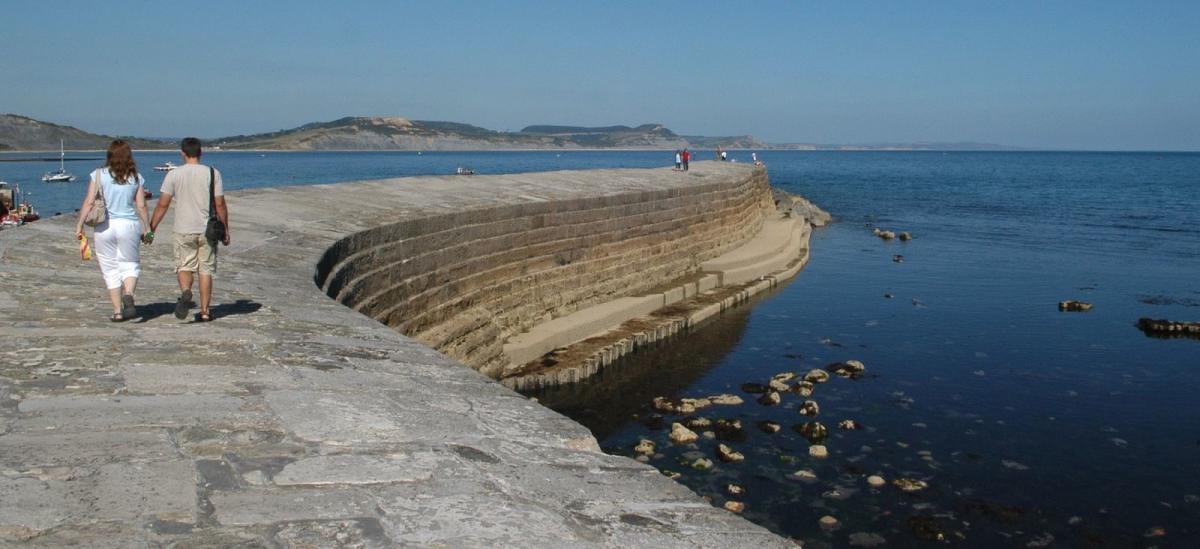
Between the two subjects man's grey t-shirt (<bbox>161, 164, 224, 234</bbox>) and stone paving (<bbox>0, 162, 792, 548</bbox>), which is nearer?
stone paving (<bbox>0, 162, 792, 548</bbox>)

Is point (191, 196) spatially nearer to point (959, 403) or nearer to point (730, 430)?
point (730, 430)

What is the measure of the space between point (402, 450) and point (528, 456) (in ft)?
1.63

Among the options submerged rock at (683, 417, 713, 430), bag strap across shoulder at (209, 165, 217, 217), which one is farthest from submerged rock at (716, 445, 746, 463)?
bag strap across shoulder at (209, 165, 217, 217)

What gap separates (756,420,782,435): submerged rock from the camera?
38.1ft

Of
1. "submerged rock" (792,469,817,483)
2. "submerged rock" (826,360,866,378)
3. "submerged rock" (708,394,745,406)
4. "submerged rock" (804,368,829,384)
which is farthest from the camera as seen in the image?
"submerged rock" (826,360,866,378)

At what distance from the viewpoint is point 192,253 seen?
6.15 metres

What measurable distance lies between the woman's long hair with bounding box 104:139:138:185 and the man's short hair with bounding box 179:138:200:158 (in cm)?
31

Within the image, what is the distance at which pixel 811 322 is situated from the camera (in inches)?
737

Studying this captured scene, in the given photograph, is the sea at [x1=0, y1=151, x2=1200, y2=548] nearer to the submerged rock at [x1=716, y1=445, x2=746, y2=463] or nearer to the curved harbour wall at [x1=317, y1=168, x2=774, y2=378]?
the submerged rock at [x1=716, y1=445, x2=746, y2=463]

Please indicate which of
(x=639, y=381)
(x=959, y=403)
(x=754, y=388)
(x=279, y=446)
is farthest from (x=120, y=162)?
(x=959, y=403)

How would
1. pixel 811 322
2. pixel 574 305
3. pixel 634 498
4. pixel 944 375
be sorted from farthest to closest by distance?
pixel 811 322 → pixel 574 305 → pixel 944 375 → pixel 634 498

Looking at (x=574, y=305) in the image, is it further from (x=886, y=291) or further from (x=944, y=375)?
(x=886, y=291)

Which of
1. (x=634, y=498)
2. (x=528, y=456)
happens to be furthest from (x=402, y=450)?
(x=634, y=498)

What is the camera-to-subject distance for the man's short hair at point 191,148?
6.28 metres
